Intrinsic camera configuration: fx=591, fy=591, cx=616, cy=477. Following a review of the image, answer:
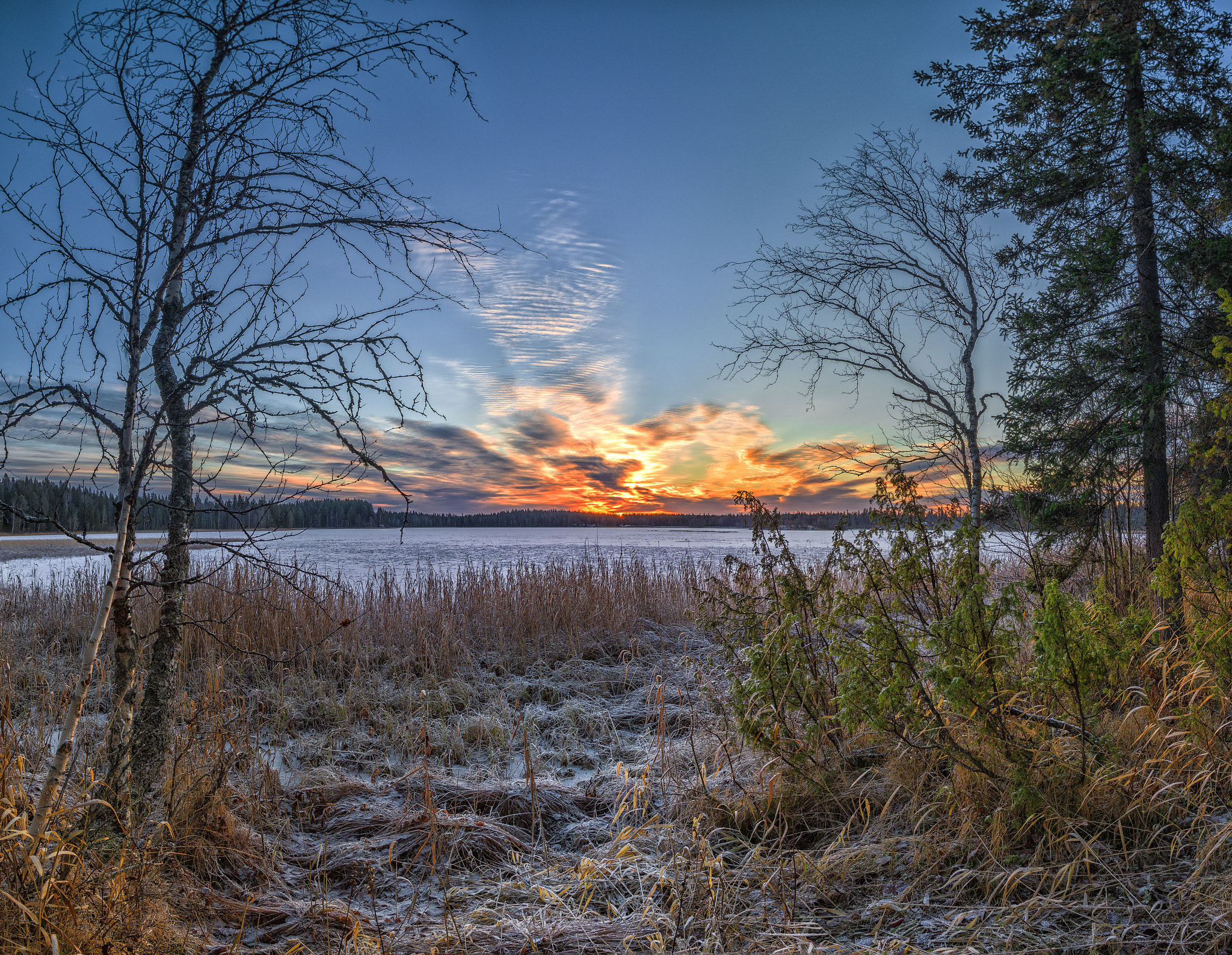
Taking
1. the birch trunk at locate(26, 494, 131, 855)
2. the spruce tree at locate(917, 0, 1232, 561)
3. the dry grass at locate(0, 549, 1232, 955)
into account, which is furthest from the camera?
the spruce tree at locate(917, 0, 1232, 561)

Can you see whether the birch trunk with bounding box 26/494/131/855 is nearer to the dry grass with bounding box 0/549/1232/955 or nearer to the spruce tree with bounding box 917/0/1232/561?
the dry grass with bounding box 0/549/1232/955

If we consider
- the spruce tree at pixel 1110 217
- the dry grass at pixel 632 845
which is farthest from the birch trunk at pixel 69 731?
the spruce tree at pixel 1110 217

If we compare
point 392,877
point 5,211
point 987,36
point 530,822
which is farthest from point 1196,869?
point 987,36

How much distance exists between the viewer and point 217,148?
2.88 metres

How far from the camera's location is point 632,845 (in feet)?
10.6

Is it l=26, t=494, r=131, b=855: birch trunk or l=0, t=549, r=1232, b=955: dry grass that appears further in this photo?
l=0, t=549, r=1232, b=955: dry grass

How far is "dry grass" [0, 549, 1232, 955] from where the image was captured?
7.50 ft

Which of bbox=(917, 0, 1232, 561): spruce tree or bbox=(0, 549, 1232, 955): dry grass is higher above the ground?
bbox=(917, 0, 1232, 561): spruce tree

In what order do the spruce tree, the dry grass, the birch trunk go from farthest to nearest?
the spruce tree, the dry grass, the birch trunk

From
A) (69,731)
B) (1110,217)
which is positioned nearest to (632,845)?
(69,731)

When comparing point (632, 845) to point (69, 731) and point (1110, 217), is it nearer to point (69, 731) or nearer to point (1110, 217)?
point (69, 731)

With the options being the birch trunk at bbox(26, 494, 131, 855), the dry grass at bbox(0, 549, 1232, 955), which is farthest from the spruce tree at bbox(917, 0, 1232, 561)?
the birch trunk at bbox(26, 494, 131, 855)

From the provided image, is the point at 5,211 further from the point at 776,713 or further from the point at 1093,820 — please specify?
the point at 1093,820

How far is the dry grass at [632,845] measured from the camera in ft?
7.50
